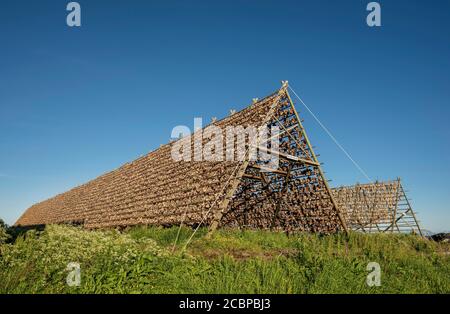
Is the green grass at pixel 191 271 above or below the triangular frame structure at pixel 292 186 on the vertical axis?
below

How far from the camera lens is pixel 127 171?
22.0 metres

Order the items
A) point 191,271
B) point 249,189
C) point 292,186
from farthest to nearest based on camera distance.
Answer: point 249,189 → point 292,186 → point 191,271

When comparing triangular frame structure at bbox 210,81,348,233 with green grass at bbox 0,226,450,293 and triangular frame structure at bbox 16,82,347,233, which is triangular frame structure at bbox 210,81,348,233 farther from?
green grass at bbox 0,226,450,293

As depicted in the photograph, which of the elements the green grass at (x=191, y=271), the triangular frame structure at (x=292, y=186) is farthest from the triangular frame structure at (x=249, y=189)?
the green grass at (x=191, y=271)

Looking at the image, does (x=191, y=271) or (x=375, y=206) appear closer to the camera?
(x=191, y=271)

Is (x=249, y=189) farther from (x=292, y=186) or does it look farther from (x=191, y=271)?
(x=191, y=271)

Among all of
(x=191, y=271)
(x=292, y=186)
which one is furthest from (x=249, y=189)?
(x=191, y=271)

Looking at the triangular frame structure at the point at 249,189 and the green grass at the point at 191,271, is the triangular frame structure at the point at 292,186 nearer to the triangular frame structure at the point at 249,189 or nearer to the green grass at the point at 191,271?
the triangular frame structure at the point at 249,189

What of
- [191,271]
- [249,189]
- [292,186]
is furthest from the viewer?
[249,189]

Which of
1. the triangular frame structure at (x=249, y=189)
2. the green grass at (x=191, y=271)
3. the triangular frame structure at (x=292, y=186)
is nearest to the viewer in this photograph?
the green grass at (x=191, y=271)

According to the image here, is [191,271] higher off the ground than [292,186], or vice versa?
[292,186]

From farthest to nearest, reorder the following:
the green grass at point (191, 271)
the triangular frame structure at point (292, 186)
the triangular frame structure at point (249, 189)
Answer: the triangular frame structure at point (292, 186) < the triangular frame structure at point (249, 189) < the green grass at point (191, 271)

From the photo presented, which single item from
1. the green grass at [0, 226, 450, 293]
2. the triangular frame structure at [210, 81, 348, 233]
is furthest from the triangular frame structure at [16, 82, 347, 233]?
the green grass at [0, 226, 450, 293]
